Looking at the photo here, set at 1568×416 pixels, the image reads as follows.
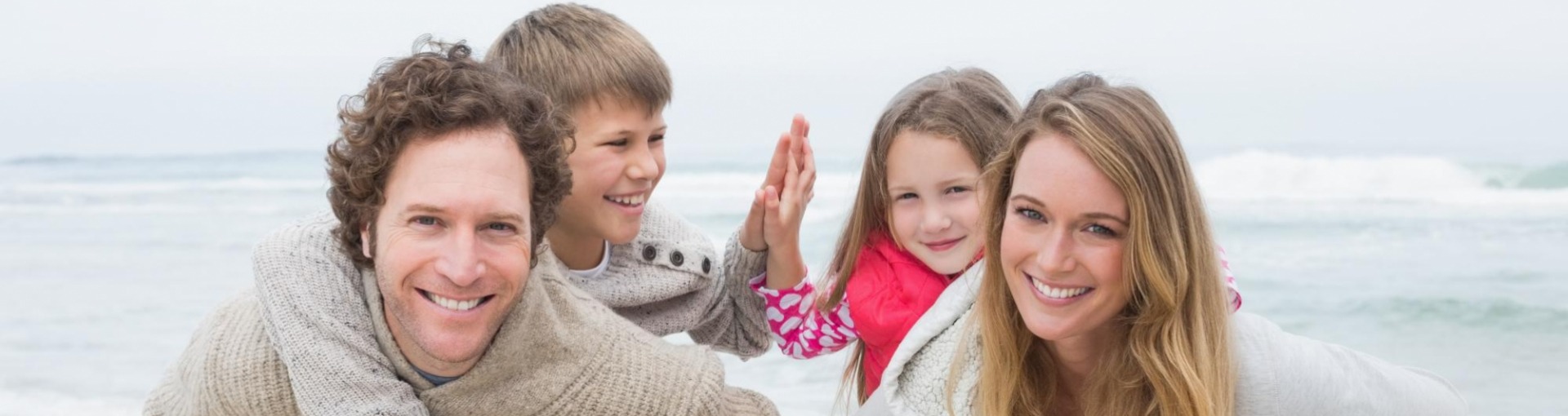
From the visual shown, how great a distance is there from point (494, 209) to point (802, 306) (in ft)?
4.20

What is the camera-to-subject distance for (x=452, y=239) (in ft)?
9.75

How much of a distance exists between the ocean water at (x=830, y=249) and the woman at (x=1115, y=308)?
51cm

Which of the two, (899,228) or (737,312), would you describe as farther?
(737,312)

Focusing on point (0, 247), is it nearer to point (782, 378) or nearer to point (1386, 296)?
point (782, 378)

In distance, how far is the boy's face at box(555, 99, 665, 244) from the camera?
12.3ft

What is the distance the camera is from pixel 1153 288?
3072 millimetres

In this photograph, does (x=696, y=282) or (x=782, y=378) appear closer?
(x=696, y=282)

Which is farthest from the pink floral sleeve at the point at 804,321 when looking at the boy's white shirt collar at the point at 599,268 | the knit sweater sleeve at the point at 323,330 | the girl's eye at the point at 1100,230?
the knit sweater sleeve at the point at 323,330

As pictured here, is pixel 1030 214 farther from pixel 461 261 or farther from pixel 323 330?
pixel 323 330

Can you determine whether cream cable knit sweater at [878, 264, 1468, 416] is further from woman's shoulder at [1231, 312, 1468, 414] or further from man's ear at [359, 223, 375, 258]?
man's ear at [359, 223, 375, 258]

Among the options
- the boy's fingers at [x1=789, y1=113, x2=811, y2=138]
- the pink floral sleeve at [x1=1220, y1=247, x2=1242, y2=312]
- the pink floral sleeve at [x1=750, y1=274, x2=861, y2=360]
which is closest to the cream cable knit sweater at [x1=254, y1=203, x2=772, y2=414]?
the pink floral sleeve at [x1=750, y1=274, x2=861, y2=360]

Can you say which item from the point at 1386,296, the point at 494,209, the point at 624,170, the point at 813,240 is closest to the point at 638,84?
the point at 624,170

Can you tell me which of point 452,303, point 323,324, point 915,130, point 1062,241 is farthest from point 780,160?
point 323,324

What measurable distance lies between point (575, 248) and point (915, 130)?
3.23 ft
